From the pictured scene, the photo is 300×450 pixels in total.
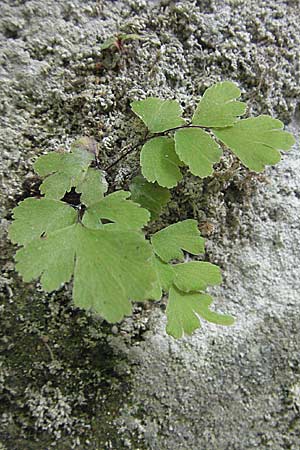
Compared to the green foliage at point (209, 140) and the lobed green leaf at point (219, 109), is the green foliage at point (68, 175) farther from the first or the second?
the lobed green leaf at point (219, 109)

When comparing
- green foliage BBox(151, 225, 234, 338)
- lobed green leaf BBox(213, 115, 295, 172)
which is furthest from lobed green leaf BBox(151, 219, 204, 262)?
lobed green leaf BBox(213, 115, 295, 172)

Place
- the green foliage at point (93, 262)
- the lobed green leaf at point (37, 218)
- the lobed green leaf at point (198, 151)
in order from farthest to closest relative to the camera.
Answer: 1. the lobed green leaf at point (198, 151)
2. the lobed green leaf at point (37, 218)
3. the green foliage at point (93, 262)

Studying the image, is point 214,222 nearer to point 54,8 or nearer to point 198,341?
point 198,341

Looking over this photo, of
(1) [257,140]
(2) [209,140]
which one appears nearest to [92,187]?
(2) [209,140]

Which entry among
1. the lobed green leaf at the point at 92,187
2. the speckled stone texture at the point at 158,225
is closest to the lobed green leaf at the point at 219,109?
the speckled stone texture at the point at 158,225

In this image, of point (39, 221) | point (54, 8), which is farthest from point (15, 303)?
point (54, 8)

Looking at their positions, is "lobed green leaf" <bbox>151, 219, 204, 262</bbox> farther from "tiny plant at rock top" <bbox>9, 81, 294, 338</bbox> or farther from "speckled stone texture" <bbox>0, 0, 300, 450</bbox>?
"speckled stone texture" <bbox>0, 0, 300, 450</bbox>
